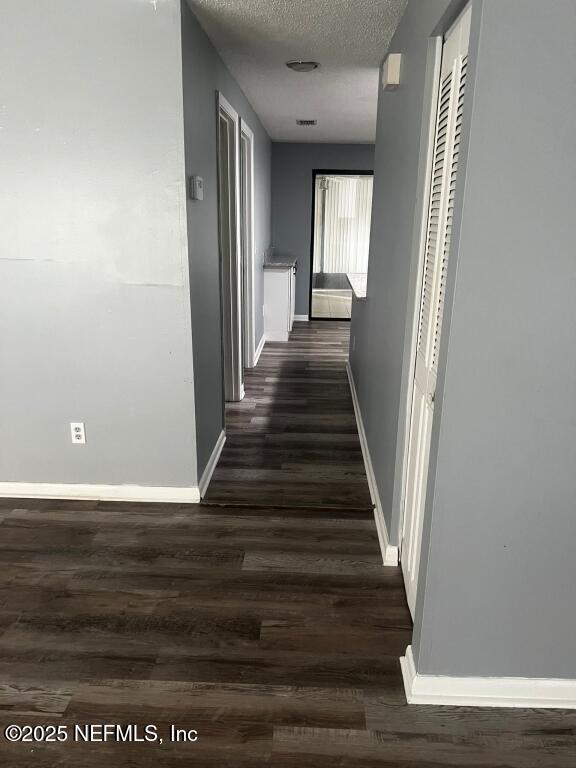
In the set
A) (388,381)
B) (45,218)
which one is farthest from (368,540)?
(45,218)

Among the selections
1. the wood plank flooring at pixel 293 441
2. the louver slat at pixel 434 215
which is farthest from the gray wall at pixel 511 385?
the wood plank flooring at pixel 293 441

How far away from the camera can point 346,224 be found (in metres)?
10.1

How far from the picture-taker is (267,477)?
3.35 metres

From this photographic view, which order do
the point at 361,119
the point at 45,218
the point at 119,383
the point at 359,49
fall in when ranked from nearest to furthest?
the point at 45,218 → the point at 119,383 → the point at 359,49 → the point at 361,119

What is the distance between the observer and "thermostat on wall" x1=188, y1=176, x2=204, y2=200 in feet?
8.86

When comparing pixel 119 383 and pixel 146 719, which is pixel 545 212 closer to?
pixel 146 719

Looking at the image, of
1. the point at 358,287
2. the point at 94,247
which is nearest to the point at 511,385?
the point at 94,247

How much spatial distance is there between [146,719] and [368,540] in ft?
4.33

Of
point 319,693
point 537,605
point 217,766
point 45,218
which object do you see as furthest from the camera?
point 45,218

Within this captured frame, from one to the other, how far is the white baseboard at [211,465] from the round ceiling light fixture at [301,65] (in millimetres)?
2416

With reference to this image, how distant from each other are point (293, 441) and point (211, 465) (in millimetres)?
737

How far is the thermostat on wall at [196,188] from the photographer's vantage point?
270 centimetres

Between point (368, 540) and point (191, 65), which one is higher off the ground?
point (191, 65)

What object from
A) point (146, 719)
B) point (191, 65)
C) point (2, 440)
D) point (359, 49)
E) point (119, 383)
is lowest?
point (146, 719)
